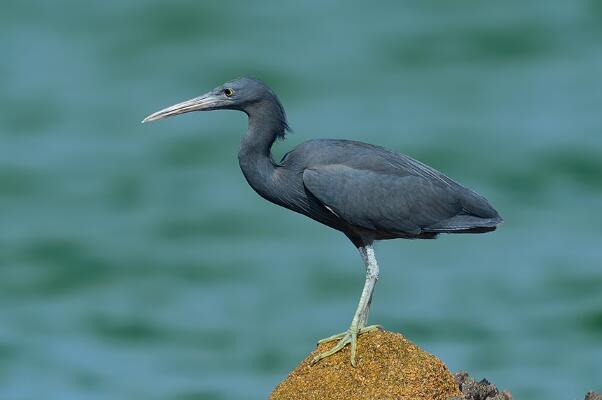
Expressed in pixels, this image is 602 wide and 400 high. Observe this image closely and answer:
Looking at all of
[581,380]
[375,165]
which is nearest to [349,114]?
[581,380]

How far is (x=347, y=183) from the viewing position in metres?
12.3

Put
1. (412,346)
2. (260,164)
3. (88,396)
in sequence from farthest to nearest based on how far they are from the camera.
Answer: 1. (88,396)
2. (260,164)
3. (412,346)

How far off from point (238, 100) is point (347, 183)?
117 cm

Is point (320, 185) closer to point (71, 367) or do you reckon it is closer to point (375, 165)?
point (375, 165)

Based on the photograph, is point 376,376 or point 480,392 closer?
point 376,376

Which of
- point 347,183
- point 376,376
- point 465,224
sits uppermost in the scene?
point 347,183

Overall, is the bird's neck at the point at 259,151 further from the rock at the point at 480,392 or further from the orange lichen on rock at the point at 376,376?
the rock at the point at 480,392

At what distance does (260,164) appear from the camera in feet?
40.9

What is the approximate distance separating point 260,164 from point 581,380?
11981mm

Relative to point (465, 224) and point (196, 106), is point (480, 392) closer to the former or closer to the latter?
point (465, 224)

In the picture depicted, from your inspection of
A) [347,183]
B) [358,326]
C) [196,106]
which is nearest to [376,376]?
[358,326]

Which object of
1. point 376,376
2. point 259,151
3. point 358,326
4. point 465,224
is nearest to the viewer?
point 376,376

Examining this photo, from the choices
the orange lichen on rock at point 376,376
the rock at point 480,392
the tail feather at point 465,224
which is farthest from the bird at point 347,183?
the rock at point 480,392

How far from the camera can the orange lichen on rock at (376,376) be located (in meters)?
11.4
